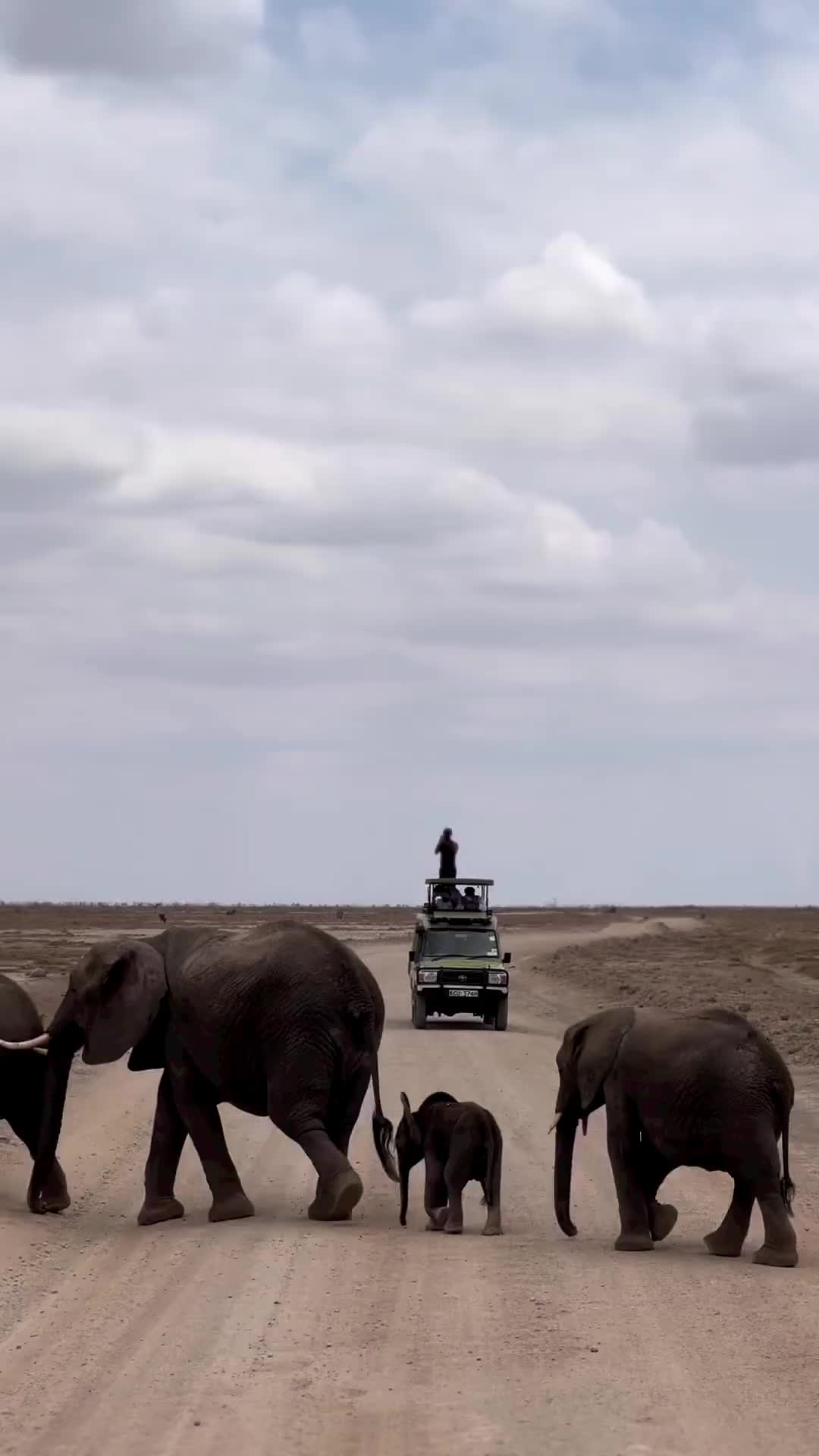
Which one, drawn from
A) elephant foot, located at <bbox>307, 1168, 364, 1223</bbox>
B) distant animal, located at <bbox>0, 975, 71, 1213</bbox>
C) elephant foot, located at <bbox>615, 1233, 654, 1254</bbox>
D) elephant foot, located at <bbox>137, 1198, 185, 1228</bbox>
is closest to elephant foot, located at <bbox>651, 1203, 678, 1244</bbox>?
elephant foot, located at <bbox>615, 1233, 654, 1254</bbox>

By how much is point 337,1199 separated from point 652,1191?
6.99 ft

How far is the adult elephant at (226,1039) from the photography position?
1333 centimetres

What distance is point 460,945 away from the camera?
33469 millimetres

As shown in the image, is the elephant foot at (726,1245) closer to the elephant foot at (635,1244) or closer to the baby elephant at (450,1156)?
the elephant foot at (635,1244)

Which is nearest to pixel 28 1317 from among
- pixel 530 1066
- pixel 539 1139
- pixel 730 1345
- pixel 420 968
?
pixel 730 1345

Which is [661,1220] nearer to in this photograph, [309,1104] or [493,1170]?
[493,1170]

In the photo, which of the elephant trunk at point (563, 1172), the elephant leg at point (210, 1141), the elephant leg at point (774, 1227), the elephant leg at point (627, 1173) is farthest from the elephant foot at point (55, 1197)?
the elephant leg at point (774, 1227)

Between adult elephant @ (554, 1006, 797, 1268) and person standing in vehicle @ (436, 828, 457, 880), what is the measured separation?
23.8 m

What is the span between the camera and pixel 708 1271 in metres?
11.1

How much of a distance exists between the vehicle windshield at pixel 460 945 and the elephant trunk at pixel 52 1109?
63.5 ft

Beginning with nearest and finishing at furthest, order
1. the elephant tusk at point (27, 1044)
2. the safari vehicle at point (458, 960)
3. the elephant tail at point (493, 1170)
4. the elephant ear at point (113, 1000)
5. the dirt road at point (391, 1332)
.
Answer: the dirt road at point (391, 1332) < the elephant tail at point (493, 1170) < the elephant ear at point (113, 1000) < the elephant tusk at point (27, 1044) < the safari vehicle at point (458, 960)

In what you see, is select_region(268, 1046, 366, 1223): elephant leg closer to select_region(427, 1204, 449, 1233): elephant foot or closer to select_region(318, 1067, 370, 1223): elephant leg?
select_region(318, 1067, 370, 1223): elephant leg

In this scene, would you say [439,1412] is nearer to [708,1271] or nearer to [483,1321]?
[483,1321]

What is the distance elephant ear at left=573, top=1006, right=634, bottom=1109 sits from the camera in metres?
12.4
